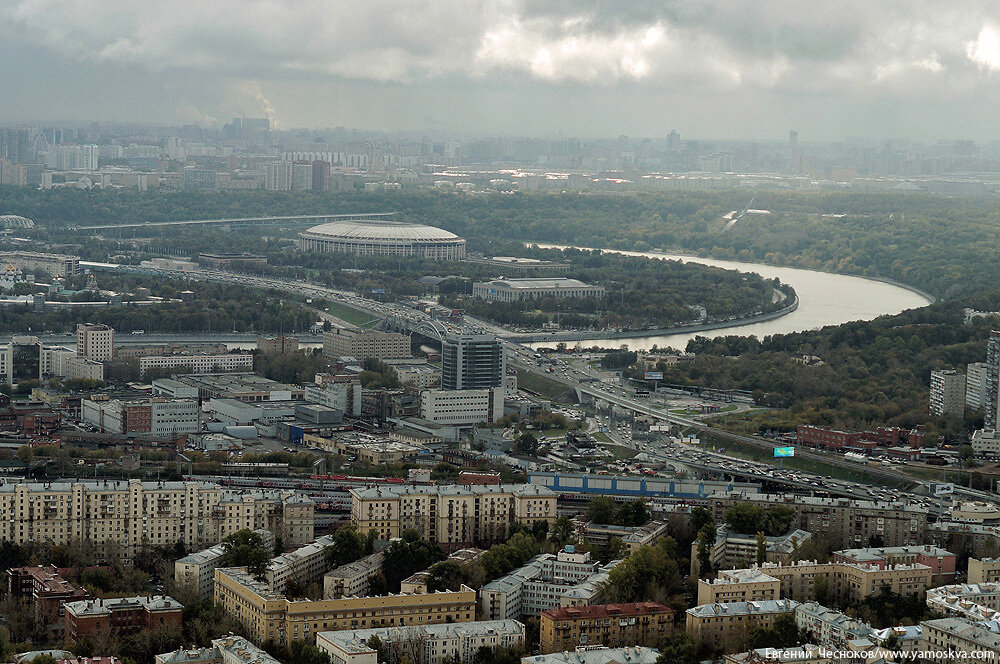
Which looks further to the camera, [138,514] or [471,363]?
[471,363]

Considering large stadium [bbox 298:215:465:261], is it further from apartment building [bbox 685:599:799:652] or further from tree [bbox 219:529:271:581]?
apartment building [bbox 685:599:799:652]

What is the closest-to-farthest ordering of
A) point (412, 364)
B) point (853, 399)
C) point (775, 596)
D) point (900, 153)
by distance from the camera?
point (775, 596) → point (853, 399) → point (412, 364) → point (900, 153)

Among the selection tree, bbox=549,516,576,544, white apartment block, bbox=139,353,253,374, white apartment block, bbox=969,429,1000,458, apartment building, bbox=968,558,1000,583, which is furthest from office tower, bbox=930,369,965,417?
white apartment block, bbox=139,353,253,374

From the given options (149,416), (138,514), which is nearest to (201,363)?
(149,416)

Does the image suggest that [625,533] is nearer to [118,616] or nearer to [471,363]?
[118,616]

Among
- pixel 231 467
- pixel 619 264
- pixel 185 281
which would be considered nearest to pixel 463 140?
pixel 619 264

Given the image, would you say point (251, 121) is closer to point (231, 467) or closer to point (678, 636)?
point (231, 467)
